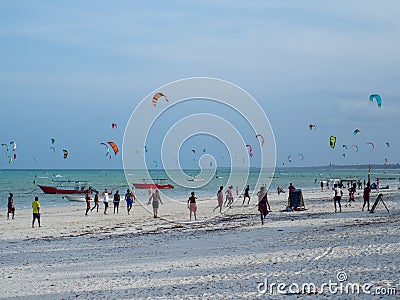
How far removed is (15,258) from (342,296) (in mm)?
7758

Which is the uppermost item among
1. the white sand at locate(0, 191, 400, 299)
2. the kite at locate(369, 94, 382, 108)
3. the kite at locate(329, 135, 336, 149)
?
the kite at locate(369, 94, 382, 108)

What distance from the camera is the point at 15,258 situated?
11.6 meters

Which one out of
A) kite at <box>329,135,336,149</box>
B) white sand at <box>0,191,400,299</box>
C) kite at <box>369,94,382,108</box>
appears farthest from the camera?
kite at <box>329,135,336,149</box>

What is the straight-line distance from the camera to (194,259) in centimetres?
1050

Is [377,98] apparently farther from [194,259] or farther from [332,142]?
[194,259]

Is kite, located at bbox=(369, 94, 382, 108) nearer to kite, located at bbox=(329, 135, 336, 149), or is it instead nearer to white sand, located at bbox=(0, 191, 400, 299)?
kite, located at bbox=(329, 135, 336, 149)

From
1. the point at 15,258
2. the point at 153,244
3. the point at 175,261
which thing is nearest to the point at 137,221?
the point at 153,244

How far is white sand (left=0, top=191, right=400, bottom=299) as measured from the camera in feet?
25.8

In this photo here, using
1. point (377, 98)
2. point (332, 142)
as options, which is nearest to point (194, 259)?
point (377, 98)

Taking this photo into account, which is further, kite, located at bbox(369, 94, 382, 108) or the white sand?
kite, located at bbox(369, 94, 382, 108)

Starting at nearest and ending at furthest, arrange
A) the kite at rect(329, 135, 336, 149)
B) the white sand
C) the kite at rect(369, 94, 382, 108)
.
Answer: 1. the white sand
2. the kite at rect(369, 94, 382, 108)
3. the kite at rect(329, 135, 336, 149)

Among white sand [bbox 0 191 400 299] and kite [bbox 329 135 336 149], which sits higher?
kite [bbox 329 135 336 149]

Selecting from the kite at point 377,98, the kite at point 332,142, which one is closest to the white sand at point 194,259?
the kite at point 377,98

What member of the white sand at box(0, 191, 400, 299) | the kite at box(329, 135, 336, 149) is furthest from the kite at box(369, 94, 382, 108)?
the white sand at box(0, 191, 400, 299)
